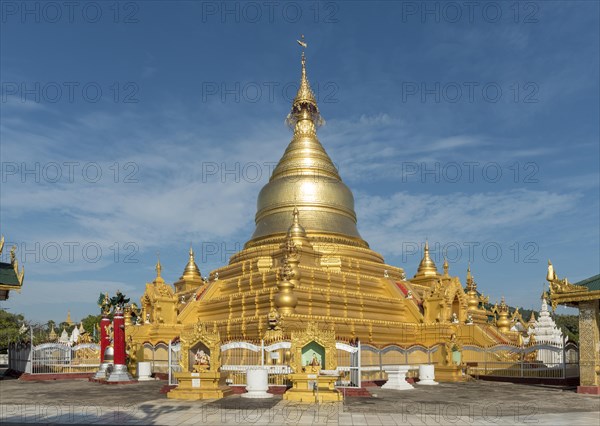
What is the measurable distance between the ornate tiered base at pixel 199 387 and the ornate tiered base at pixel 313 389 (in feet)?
8.35

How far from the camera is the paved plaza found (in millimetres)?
13828

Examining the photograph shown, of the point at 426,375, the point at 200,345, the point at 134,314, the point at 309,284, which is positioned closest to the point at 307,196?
the point at 309,284

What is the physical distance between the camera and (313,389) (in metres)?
17.9

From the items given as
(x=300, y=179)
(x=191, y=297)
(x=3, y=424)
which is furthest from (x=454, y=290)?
(x=3, y=424)

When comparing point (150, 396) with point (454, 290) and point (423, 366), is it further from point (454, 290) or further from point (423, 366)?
point (454, 290)

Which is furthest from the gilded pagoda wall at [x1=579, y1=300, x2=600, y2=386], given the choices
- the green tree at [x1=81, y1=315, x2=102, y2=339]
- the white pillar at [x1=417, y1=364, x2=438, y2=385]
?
the green tree at [x1=81, y1=315, x2=102, y2=339]

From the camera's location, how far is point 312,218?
136ft

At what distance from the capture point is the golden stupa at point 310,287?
31.5 meters

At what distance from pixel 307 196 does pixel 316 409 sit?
27517 millimetres

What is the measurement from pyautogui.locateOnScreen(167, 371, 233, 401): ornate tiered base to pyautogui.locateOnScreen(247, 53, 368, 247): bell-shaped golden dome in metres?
21.6

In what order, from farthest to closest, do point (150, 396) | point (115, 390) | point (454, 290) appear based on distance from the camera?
point (454, 290) → point (115, 390) → point (150, 396)

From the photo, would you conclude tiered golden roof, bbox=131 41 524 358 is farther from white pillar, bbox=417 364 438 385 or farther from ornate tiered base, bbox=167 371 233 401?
ornate tiered base, bbox=167 371 233 401

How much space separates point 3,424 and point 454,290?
30615 mm

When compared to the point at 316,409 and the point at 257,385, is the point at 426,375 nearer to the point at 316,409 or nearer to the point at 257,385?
the point at 257,385
